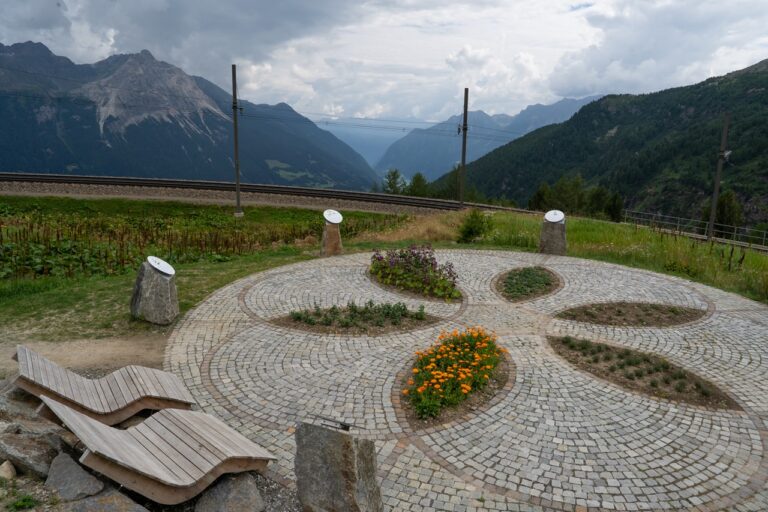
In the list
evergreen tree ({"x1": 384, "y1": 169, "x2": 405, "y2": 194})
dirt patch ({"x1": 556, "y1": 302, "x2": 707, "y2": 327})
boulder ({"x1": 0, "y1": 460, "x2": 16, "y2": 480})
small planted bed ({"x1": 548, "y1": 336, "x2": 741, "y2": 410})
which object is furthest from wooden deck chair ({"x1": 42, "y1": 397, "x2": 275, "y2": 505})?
evergreen tree ({"x1": 384, "y1": 169, "x2": 405, "y2": 194})

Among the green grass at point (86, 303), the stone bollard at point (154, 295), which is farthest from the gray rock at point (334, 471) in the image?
the stone bollard at point (154, 295)

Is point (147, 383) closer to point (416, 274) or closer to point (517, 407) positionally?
point (517, 407)

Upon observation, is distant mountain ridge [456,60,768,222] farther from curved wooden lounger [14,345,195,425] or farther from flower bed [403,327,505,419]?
curved wooden lounger [14,345,195,425]

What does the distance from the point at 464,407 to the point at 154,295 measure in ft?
20.9

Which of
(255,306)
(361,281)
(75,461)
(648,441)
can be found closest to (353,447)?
(75,461)

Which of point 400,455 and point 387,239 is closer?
point 400,455

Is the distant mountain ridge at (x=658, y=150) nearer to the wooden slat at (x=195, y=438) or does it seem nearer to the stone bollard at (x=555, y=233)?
the stone bollard at (x=555, y=233)

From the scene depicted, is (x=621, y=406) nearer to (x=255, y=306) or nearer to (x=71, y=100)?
(x=255, y=306)

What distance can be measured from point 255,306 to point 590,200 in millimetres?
70152

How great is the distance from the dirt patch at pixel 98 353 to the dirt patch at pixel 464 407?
4.29 meters

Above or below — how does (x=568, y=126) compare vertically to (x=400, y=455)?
above

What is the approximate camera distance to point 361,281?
1275 centimetres

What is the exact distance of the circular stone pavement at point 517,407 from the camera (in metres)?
5.24

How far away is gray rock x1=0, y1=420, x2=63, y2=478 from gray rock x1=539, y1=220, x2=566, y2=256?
1460cm
